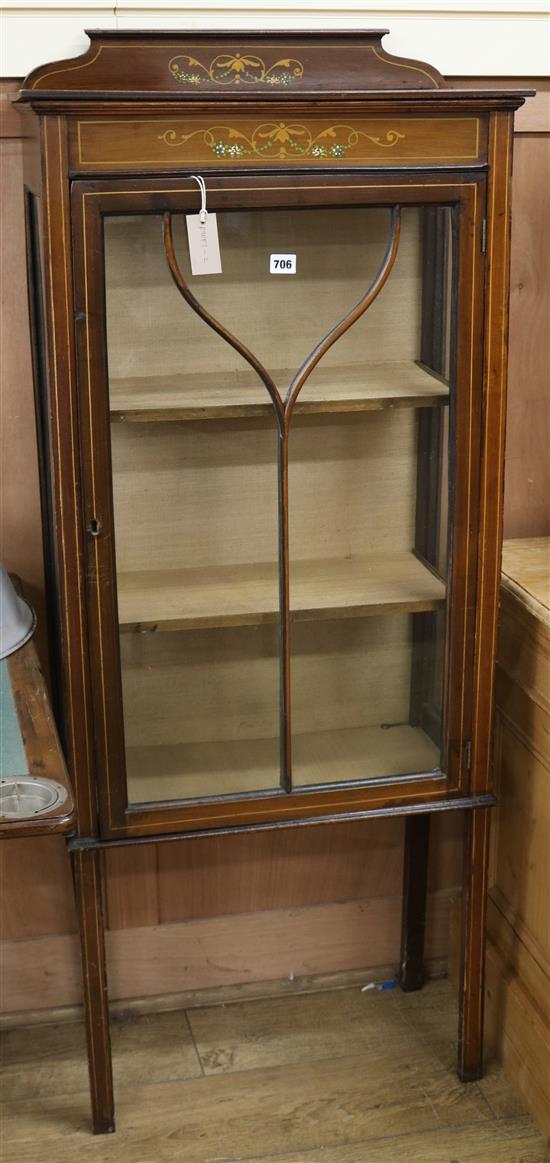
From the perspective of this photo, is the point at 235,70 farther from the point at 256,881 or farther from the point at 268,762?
the point at 256,881

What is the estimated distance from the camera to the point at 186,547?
188 centimetres

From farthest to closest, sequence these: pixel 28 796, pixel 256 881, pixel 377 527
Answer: pixel 256 881
pixel 377 527
pixel 28 796

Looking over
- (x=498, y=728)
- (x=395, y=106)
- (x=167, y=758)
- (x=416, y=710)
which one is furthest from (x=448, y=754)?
(x=395, y=106)

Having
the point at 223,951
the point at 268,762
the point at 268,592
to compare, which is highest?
the point at 268,592

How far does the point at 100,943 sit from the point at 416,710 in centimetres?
63

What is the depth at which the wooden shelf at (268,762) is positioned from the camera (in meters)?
1.93

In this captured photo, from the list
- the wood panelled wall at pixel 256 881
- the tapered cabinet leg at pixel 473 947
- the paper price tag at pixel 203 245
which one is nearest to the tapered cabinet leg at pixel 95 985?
the wood panelled wall at pixel 256 881

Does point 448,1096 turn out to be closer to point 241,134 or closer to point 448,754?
point 448,754

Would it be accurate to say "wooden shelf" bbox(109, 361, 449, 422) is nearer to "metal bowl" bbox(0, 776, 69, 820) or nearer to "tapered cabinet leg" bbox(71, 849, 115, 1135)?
"metal bowl" bbox(0, 776, 69, 820)

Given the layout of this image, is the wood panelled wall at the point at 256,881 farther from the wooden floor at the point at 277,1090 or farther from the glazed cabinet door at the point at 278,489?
the glazed cabinet door at the point at 278,489

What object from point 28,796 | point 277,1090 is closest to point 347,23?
point 28,796

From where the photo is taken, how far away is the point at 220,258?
173 centimetres

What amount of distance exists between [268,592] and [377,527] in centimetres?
20

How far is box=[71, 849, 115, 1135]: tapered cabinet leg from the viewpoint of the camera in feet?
6.38
